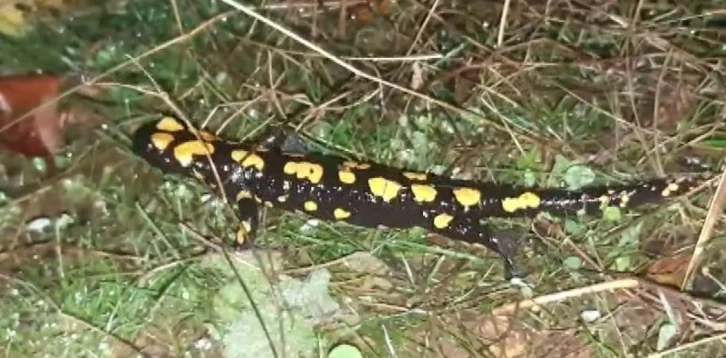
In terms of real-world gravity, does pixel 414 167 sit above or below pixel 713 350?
above

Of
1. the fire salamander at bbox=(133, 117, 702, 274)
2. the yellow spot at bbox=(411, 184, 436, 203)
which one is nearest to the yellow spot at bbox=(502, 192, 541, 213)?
the fire salamander at bbox=(133, 117, 702, 274)

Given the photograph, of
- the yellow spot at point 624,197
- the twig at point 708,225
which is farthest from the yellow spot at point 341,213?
the twig at point 708,225

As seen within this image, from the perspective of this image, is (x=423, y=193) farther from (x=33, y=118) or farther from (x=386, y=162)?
(x=33, y=118)

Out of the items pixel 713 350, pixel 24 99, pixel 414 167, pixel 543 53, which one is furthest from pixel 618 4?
pixel 24 99

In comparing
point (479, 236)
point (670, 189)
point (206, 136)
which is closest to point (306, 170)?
point (206, 136)

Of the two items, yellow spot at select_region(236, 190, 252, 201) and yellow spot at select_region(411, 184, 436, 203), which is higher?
yellow spot at select_region(411, 184, 436, 203)

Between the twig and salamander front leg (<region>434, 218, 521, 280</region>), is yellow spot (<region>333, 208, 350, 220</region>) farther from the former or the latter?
the twig

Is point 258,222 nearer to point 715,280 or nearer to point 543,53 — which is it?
point 543,53
